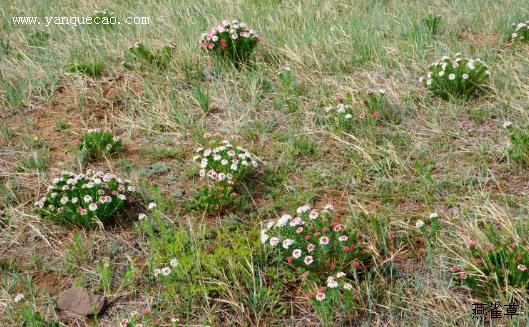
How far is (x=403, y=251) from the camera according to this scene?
4074 mm

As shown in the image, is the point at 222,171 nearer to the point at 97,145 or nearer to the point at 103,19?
the point at 97,145

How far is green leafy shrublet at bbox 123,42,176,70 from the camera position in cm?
696

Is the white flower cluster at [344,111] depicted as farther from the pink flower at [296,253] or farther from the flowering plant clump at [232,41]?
the pink flower at [296,253]

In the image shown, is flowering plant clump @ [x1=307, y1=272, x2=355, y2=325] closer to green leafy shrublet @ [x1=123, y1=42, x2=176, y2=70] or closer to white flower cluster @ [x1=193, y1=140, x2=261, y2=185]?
white flower cluster @ [x1=193, y1=140, x2=261, y2=185]

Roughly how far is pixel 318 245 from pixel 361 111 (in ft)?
7.09

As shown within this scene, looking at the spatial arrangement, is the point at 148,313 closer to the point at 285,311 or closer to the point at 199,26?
the point at 285,311

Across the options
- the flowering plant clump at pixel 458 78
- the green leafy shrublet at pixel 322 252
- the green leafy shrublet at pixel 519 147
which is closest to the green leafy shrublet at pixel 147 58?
the flowering plant clump at pixel 458 78

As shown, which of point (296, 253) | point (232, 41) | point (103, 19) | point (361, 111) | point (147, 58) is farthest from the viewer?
point (103, 19)

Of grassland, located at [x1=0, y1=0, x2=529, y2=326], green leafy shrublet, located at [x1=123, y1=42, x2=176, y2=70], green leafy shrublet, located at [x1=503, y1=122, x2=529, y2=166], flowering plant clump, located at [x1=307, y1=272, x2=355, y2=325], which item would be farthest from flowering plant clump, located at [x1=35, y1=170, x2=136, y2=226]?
green leafy shrublet, located at [x1=503, y1=122, x2=529, y2=166]

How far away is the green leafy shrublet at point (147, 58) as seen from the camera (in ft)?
22.8

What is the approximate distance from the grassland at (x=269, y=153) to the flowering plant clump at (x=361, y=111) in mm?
142

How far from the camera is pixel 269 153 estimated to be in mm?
5414

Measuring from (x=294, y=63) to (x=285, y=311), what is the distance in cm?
373

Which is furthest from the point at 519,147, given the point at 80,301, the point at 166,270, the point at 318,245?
the point at 80,301
